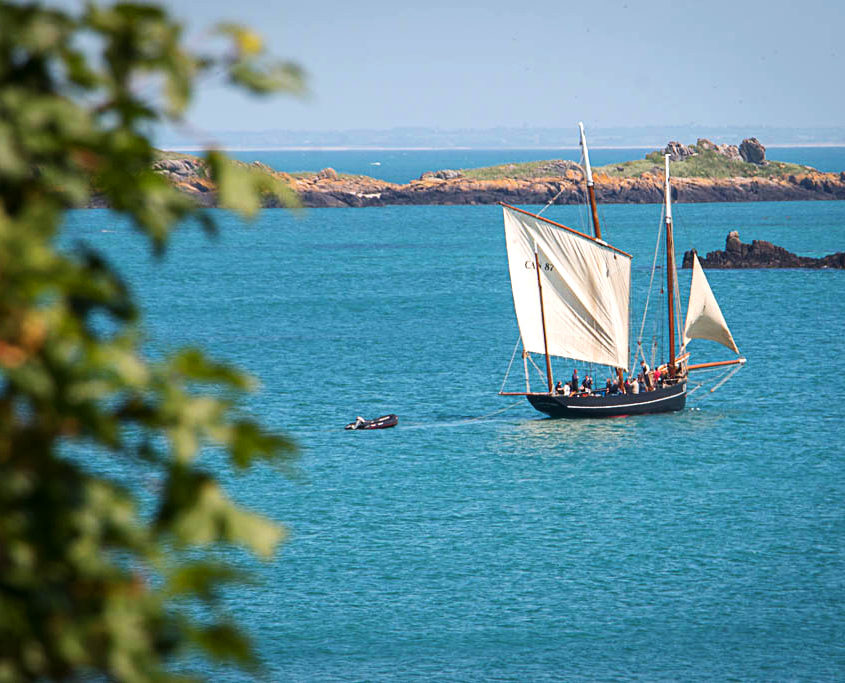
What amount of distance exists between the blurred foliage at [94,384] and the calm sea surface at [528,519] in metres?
5.24

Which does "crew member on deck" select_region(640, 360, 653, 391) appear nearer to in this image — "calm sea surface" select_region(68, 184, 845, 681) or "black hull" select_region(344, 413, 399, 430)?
"calm sea surface" select_region(68, 184, 845, 681)

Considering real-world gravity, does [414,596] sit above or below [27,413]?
below

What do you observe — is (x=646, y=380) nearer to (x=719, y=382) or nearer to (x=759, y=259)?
(x=719, y=382)

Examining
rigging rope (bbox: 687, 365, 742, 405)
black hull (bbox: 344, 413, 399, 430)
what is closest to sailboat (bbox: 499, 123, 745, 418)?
rigging rope (bbox: 687, 365, 742, 405)

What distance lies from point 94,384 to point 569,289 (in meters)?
66.7

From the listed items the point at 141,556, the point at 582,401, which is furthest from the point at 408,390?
the point at 141,556

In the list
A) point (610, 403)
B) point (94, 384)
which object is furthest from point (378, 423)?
point (94, 384)

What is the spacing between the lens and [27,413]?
173 inches

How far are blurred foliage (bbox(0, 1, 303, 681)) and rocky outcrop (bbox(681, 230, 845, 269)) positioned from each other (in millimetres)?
147392

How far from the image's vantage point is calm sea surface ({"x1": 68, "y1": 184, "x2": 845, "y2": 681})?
36156mm

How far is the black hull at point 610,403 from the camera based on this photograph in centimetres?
6912

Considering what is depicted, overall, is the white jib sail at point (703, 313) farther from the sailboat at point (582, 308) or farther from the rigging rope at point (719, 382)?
the rigging rope at point (719, 382)

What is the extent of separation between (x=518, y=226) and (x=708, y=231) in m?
135

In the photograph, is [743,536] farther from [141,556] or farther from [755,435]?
[141,556]
